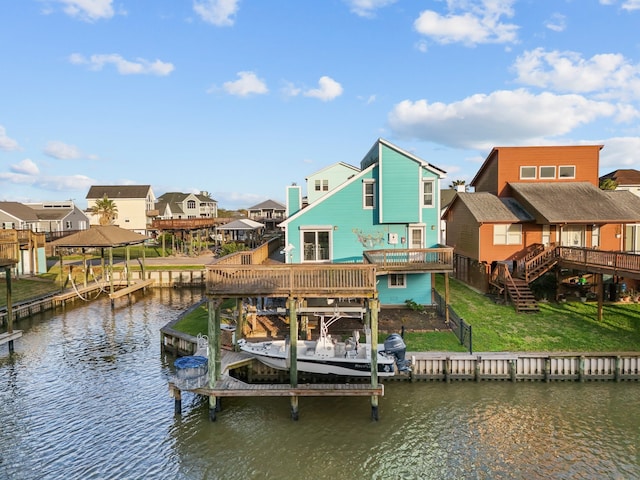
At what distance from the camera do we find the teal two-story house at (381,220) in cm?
2608

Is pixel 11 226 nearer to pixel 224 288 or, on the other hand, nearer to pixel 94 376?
pixel 94 376

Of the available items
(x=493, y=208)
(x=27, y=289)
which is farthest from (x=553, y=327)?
(x=27, y=289)

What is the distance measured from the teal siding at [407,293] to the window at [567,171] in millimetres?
14028

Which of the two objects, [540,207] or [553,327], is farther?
[540,207]

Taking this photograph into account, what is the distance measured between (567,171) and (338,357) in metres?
24.4

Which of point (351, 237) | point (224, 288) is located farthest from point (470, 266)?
point (224, 288)

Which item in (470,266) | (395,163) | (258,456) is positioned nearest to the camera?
(258,456)

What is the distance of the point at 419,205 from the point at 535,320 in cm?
933

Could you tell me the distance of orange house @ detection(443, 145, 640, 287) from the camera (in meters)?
27.8

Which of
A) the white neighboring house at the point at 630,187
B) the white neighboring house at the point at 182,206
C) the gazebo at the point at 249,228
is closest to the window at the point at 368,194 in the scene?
the white neighboring house at the point at 630,187

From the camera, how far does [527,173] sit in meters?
31.2

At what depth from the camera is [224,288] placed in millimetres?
15461

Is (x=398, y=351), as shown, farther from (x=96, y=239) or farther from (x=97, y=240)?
(x=96, y=239)

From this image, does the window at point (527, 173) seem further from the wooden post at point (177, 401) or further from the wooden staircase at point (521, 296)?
the wooden post at point (177, 401)
